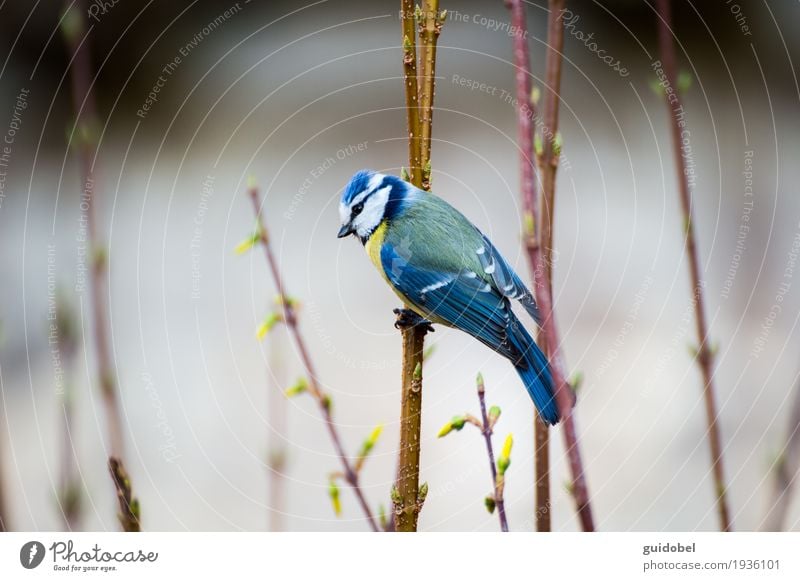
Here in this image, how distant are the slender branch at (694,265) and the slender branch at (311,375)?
13.4 inches

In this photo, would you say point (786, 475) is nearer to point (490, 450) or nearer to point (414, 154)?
point (490, 450)

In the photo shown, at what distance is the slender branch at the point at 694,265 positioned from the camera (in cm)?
76

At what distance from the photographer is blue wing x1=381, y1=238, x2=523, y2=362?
2.36 ft

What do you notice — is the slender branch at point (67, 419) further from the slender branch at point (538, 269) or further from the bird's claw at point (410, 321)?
the slender branch at point (538, 269)

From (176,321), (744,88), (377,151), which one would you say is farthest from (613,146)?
(176,321)

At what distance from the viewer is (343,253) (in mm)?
784

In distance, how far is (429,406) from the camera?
2.39 ft

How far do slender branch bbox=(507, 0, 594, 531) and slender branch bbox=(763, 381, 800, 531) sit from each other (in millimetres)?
173

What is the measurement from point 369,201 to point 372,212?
1cm

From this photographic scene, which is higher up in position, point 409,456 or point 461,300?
point 461,300

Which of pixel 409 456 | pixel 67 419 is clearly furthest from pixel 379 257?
pixel 67 419

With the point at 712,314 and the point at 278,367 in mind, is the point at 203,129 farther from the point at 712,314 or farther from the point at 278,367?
the point at 712,314

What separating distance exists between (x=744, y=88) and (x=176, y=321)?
0.63 m

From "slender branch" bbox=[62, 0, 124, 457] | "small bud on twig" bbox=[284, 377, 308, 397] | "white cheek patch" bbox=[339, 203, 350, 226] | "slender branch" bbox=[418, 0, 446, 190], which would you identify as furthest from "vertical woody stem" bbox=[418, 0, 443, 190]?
"slender branch" bbox=[62, 0, 124, 457]
